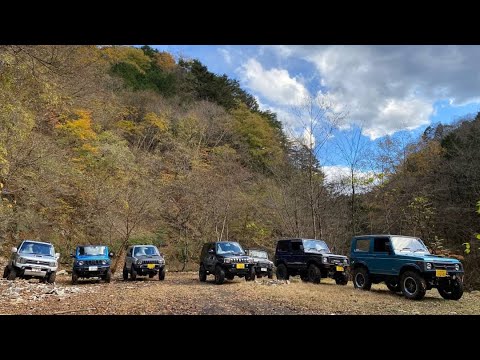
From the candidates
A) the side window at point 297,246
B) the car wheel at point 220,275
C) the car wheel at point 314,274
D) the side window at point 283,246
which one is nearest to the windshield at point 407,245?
the car wheel at point 314,274

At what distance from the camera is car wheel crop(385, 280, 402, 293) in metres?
11.4

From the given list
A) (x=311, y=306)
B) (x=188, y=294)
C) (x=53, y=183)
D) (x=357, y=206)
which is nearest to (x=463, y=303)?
(x=311, y=306)

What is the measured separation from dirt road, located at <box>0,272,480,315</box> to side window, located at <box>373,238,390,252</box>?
1263 mm

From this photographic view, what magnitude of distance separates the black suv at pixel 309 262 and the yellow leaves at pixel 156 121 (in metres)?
20.5

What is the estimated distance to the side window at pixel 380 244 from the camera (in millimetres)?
11766

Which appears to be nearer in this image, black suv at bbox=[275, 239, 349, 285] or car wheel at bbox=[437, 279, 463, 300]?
car wheel at bbox=[437, 279, 463, 300]

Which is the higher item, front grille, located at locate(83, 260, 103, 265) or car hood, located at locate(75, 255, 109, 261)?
car hood, located at locate(75, 255, 109, 261)

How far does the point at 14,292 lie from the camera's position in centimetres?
1088

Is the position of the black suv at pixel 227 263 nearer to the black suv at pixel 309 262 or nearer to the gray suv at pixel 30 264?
the black suv at pixel 309 262

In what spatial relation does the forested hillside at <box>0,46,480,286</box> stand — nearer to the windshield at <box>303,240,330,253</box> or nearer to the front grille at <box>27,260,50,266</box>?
the front grille at <box>27,260,50,266</box>

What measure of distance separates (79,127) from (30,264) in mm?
13355

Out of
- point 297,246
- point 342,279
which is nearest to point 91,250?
point 297,246

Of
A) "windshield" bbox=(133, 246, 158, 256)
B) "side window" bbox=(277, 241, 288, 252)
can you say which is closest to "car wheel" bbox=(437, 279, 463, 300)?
"side window" bbox=(277, 241, 288, 252)
